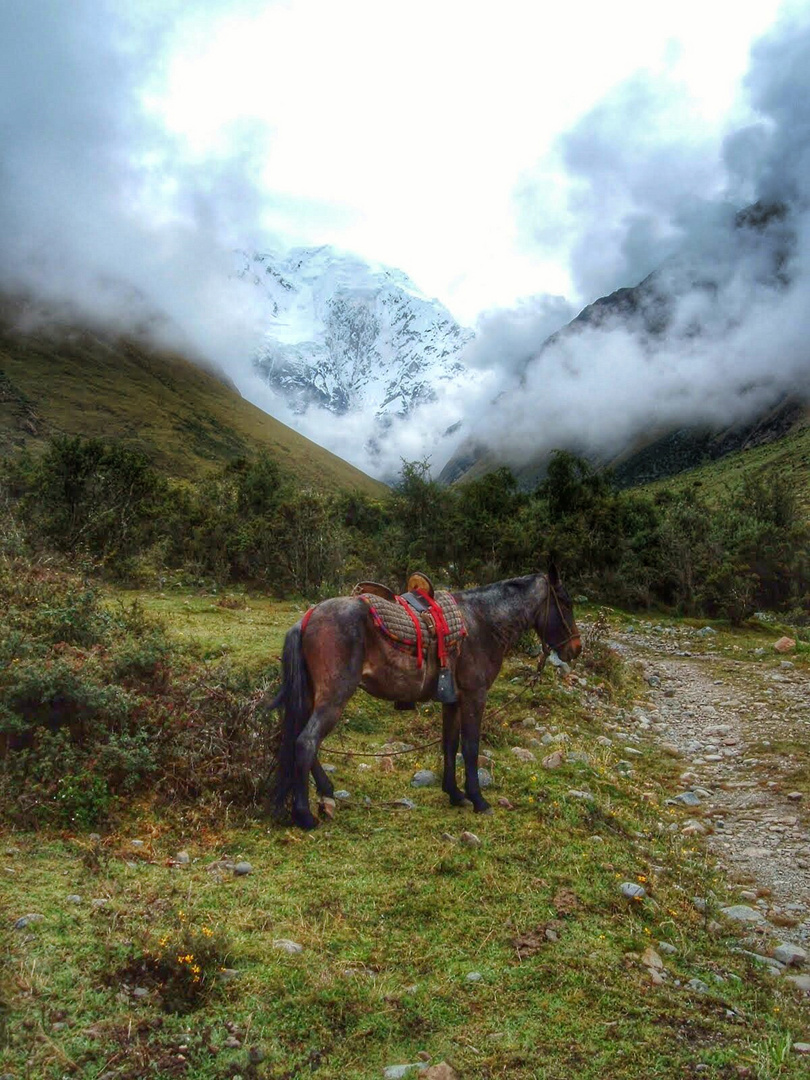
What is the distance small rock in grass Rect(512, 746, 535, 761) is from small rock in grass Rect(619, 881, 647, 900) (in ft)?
9.85

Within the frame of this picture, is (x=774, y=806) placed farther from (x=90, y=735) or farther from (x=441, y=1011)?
(x=90, y=735)

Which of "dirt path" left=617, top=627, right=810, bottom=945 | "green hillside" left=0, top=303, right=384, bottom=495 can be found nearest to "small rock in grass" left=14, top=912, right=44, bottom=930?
"dirt path" left=617, top=627, right=810, bottom=945

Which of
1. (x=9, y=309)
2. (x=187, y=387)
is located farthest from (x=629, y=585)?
(x=9, y=309)

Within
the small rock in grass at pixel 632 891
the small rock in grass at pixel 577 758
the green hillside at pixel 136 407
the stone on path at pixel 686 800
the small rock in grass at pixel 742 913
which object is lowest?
the small rock in grass at pixel 742 913

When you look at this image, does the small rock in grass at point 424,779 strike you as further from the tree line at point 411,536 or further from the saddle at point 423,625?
the tree line at point 411,536

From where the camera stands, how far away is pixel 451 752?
6.93 metres

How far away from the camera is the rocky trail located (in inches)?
221

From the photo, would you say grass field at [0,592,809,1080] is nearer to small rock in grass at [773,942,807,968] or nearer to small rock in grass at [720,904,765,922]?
small rock in grass at [720,904,765,922]

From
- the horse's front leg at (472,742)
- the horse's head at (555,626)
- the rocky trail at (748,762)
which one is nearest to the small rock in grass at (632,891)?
the rocky trail at (748,762)

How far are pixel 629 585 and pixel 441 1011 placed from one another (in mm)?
23131

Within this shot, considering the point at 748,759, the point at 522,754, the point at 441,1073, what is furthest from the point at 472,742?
the point at 748,759

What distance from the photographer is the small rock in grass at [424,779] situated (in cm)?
734

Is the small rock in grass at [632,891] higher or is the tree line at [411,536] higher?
the tree line at [411,536]

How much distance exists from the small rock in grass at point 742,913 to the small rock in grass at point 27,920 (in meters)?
5.10
